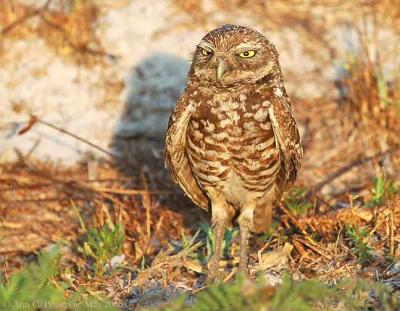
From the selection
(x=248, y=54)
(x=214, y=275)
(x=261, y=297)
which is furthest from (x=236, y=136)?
(x=261, y=297)

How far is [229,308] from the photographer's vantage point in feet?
9.36

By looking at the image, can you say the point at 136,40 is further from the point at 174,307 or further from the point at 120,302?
the point at 174,307

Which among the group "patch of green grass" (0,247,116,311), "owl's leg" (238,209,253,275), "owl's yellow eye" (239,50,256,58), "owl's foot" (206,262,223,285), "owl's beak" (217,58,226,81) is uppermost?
"owl's yellow eye" (239,50,256,58)

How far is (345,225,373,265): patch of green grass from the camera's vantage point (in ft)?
13.4

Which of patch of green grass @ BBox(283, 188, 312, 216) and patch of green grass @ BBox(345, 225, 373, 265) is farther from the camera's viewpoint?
patch of green grass @ BBox(283, 188, 312, 216)

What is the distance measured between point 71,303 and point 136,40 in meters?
4.14

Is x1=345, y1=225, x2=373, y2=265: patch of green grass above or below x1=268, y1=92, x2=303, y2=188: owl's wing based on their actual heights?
below

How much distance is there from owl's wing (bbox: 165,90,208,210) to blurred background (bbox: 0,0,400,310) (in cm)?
55

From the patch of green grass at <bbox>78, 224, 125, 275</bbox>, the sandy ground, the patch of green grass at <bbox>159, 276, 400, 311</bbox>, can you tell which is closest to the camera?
the patch of green grass at <bbox>159, 276, 400, 311</bbox>

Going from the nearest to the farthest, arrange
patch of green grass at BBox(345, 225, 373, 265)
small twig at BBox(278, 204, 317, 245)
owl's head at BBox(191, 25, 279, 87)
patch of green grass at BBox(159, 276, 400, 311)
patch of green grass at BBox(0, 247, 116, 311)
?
patch of green grass at BBox(159, 276, 400, 311) < patch of green grass at BBox(0, 247, 116, 311) < patch of green grass at BBox(345, 225, 373, 265) < owl's head at BBox(191, 25, 279, 87) < small twig at BBox(278, 204, 317, 245)

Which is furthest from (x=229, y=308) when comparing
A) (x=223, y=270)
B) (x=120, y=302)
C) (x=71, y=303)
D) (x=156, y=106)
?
(x=156, y=106)

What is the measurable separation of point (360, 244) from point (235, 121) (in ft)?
3.30

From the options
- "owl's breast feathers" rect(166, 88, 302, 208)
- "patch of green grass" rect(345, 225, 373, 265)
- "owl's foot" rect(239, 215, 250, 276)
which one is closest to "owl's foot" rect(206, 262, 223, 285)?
"owl's foot" rect(239, 215, 250, 276)

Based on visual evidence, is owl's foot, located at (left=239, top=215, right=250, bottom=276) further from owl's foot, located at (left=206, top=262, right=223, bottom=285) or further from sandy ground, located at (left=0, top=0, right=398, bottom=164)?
sandy ground, located at (left=0, top=0, right=398, bottom=164)
